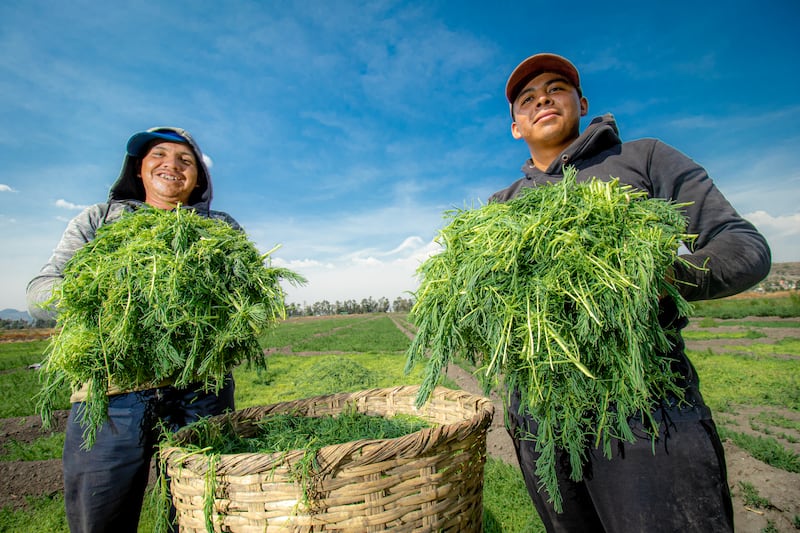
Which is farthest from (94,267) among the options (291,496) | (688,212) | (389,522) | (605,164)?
(688,212)

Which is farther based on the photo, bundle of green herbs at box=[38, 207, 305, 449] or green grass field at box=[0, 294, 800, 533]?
green grass field at box=[0, 294, 800, 533]

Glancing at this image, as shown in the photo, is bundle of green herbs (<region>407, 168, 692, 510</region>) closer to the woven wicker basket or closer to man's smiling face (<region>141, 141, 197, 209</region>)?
the woven wicker basket

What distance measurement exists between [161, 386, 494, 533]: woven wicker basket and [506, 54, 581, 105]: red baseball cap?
1769 millimetres

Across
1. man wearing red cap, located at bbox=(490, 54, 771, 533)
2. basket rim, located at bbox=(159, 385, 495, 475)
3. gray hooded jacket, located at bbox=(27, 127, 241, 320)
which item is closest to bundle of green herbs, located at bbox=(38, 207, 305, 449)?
gray hooded jacket, located at bbox=(27, 127, 241, 320)

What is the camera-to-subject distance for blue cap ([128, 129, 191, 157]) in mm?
2527

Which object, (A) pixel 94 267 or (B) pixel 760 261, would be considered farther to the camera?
(A) pixel 94 267

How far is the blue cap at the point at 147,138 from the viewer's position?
2527 mm

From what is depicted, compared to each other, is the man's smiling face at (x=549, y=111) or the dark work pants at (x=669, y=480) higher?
the man's smiling face at (x=549, y=111)

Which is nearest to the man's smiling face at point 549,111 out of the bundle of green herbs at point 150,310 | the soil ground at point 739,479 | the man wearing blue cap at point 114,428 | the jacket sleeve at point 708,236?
the jacket sleeve at point 708,236

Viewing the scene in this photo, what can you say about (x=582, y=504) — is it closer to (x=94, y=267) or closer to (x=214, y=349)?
(x=214, y=349)

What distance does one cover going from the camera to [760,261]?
1438mm

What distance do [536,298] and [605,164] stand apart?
907mm

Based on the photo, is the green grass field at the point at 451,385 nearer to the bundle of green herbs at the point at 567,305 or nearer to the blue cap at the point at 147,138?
the bundle of green herbs at the point at 567,305

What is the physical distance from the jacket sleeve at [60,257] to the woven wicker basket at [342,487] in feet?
3.86
